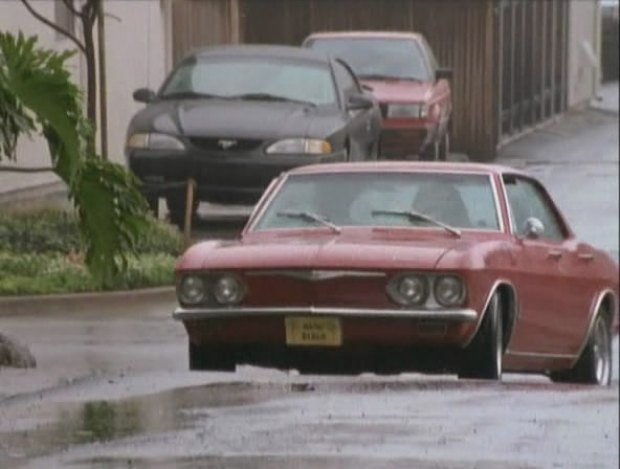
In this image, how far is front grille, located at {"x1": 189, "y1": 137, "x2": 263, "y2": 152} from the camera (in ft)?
57.4

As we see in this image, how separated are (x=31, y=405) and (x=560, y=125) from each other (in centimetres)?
2788

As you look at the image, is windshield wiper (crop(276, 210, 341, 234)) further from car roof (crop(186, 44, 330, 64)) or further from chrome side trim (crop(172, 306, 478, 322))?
car roof (crop(186, 44, 330, 64))

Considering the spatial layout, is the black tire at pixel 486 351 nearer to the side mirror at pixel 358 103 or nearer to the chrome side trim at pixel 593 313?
the chrome side trim at pixel 593 313

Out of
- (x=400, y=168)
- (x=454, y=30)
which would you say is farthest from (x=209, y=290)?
(x=454, y=30)

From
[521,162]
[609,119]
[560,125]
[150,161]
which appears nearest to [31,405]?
[150,161]

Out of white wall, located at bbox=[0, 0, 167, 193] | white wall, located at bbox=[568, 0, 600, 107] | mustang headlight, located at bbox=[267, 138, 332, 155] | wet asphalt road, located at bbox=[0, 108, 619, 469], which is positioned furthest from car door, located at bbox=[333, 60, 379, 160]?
white wall, located at bbox=[568, 0, 600, 107]

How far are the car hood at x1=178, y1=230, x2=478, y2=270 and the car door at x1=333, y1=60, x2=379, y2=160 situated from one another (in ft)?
24.7

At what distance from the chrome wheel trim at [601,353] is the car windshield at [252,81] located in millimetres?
6274

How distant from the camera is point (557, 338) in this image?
472 inches

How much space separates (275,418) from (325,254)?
1680mm

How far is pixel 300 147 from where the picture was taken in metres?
17.8

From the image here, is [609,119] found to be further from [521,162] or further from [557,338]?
[557,338]

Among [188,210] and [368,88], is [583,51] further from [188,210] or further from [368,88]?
[188,210]

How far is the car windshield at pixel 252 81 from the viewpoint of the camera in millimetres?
18766
